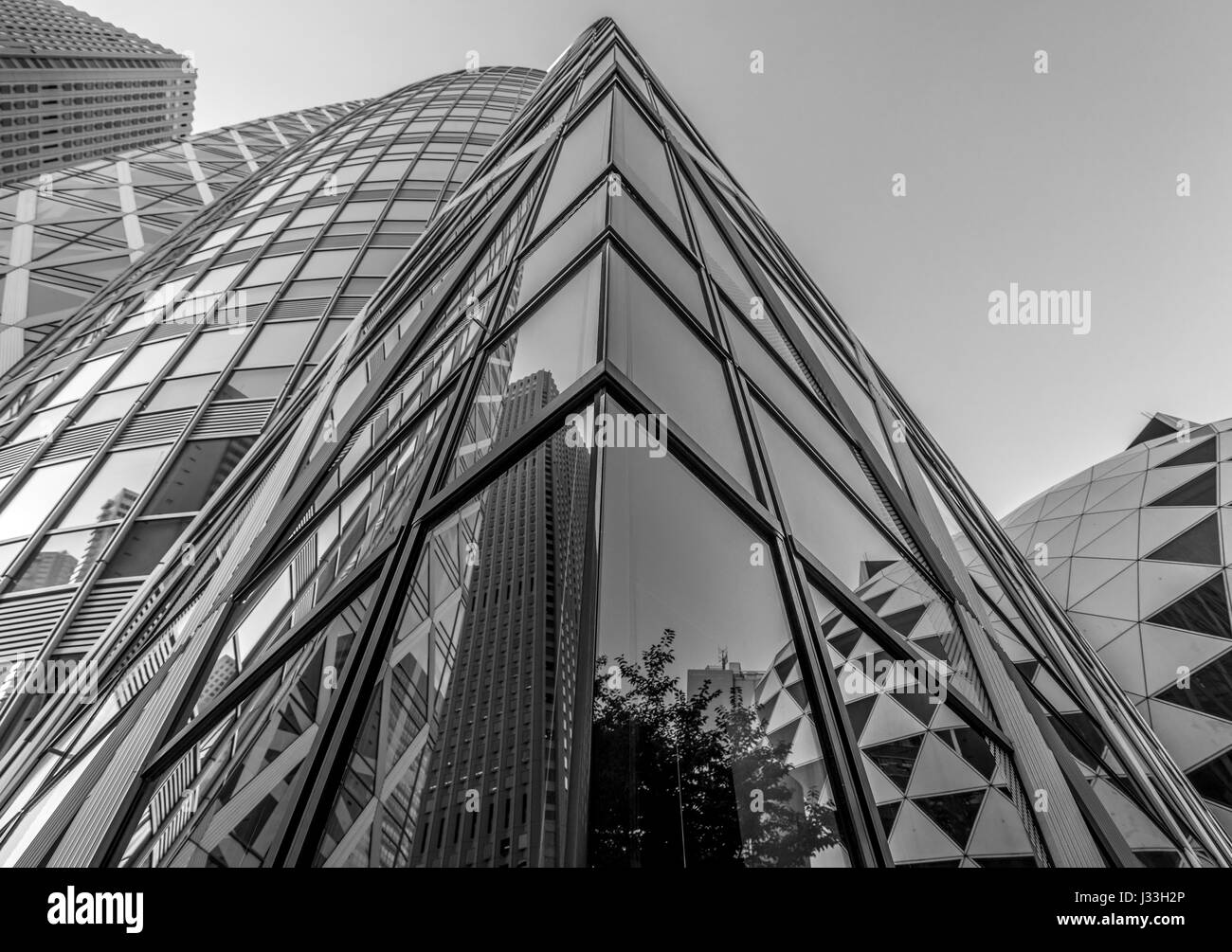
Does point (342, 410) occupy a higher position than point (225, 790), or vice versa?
point (342, 410)

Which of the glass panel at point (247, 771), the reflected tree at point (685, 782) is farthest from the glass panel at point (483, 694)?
the glass panel at point (247, 771)

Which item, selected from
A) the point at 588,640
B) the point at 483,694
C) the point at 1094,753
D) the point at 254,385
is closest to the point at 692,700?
the point at 588,640

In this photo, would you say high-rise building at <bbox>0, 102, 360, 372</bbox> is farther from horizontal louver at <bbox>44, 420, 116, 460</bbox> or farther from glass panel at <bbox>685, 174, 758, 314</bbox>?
glass panel at <bbox>685, 174, 758, 314</bbox>

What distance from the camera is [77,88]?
101312mm

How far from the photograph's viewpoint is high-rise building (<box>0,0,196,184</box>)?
88375mm

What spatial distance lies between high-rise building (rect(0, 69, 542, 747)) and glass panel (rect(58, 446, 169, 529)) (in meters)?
0.03

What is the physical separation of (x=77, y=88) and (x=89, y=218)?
109 meters

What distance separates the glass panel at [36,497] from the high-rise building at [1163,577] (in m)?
26.5

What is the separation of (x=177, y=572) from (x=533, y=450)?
28.6 feet

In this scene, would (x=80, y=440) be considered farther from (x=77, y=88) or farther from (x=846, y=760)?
(x=77, y=88)

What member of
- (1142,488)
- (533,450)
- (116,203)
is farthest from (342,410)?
(1142,488)
